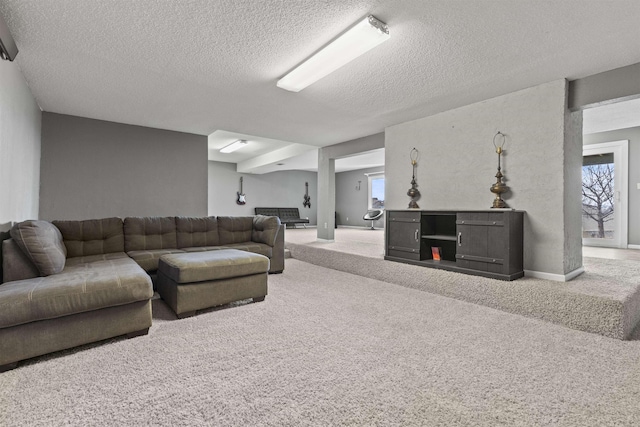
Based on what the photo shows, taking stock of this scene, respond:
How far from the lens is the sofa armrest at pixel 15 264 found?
2.19 m

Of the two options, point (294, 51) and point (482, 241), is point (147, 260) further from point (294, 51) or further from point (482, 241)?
point (482, 241)

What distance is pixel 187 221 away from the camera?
4.14 metres

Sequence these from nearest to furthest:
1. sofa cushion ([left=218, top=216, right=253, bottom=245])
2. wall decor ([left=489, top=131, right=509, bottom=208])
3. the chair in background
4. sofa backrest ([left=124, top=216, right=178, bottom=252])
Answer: wall decor ([left=489, top=131, right=509, bottom=208]) → sofa backrest ([left=124, top=216, right=178, bottom=252]) → sofa cushion ([left=218, top=216, right=253, bottom=245]) → the chair in background

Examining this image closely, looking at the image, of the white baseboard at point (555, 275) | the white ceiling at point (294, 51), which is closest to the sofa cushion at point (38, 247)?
the white ceiling at point (294, 51)

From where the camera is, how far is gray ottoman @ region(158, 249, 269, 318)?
2.59m

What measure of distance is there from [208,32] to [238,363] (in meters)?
2.37

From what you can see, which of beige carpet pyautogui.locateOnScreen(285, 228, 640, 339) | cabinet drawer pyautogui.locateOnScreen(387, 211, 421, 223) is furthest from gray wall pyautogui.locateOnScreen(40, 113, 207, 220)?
beige carpet pyautogui.locateOnScreen(285, 228, 640, 339)

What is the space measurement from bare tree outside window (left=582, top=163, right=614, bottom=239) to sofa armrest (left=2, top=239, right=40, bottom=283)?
8.25m

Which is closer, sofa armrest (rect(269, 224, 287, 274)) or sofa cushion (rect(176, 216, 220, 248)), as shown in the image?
sofa cushion (rect(176, 216, 220, 248))

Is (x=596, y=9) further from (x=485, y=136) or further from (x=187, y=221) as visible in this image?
(x=187, y=221)

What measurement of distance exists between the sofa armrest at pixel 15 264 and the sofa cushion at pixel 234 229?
7.10 ft

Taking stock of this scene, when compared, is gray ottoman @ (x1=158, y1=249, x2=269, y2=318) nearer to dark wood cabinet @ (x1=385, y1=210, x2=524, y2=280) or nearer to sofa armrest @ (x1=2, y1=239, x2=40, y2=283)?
sofa armrest @ (x1=2, y1=239, x2=40, y2=283)

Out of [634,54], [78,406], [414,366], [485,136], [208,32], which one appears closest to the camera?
[78,406]

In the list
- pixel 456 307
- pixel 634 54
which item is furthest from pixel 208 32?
→ pixel 634 54
